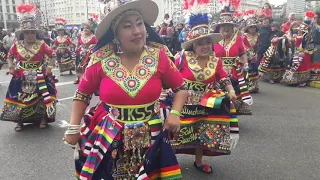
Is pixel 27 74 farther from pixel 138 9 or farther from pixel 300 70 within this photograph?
pixel 300 70

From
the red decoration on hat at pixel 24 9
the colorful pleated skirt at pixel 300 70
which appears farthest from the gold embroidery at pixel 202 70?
the colorful pleated skirt at pixel 300 70

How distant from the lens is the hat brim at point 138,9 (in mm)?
2279

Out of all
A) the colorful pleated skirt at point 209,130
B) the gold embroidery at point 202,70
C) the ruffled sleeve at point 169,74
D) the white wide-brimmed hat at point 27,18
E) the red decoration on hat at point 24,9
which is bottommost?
the colorful pleated skirt at point 209,130

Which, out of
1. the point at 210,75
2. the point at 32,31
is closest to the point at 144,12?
the point at 210,75

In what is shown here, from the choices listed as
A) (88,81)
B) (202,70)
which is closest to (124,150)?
(88,81)

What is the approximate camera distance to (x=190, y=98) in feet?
12.3

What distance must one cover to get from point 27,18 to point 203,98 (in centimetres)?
365

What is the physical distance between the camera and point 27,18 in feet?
18.2

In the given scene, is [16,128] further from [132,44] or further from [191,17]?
[132,44]

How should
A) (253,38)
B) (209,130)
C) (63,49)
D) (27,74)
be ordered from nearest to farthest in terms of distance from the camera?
1. (209,130)
2. (27,74)
3. (253,38)
4. (63,49)

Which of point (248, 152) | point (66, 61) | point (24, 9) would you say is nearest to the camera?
point (248, 152)

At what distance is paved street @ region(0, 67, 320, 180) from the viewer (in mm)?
3908

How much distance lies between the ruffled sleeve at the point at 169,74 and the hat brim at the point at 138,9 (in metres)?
0.30

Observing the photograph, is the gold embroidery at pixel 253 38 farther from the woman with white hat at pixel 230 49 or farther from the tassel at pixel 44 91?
the tassel at pixel 44 91
